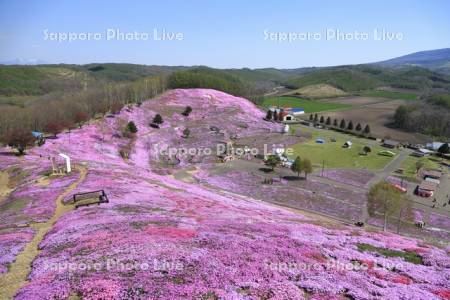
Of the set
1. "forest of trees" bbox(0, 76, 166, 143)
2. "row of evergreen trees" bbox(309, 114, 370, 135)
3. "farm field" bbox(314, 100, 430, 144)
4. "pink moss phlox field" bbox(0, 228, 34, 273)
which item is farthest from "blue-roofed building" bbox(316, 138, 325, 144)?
"pink moss phlox field" bbox(0, 228, 34, 273)

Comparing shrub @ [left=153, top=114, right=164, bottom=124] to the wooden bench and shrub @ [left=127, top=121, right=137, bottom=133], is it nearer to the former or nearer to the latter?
shrub @ [left=127, top=121, right=137, bottom=133]

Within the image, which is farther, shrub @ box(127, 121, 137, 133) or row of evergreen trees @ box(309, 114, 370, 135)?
row of evergreen trees @ box(309, 114, 370, 135)

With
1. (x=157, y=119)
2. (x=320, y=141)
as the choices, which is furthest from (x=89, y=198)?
(x=320, y=141)

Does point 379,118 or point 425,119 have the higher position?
point 379,118

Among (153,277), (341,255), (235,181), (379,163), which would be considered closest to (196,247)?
(153,277)

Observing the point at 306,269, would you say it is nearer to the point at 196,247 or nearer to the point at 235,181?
the point at 196,247

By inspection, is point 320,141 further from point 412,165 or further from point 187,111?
point 187,111
